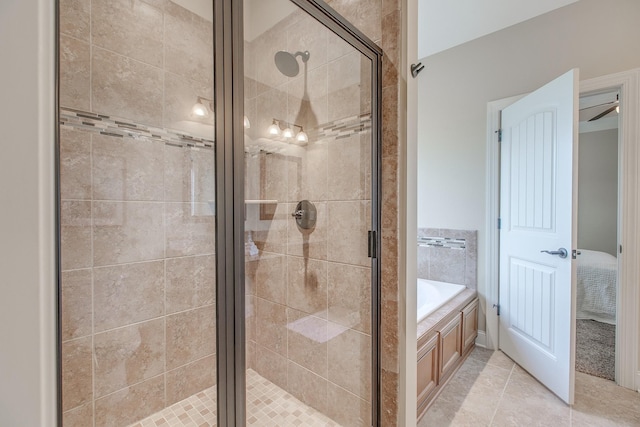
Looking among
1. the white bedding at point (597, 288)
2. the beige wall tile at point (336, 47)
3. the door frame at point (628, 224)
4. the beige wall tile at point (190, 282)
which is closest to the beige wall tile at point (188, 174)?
the beige wall tile at point (190, 282)

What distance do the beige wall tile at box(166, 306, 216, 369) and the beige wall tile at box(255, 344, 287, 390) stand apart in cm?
17

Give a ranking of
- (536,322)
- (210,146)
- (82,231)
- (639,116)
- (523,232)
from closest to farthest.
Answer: (210,146) < (82,231) < (639,116) < (536,322) < (523,232)

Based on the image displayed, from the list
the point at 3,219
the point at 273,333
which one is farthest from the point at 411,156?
the point at 3,219

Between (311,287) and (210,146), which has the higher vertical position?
(210,146)

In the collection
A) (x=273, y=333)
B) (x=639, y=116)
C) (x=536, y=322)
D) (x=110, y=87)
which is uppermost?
(x=639, y=116)

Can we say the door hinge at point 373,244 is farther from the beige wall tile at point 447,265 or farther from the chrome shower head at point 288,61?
the beige wall tile at point 447,265

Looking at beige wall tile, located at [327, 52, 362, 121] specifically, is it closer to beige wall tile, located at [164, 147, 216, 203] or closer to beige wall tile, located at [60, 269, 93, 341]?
beige wall tile, located at [164, 147, 216, 203]

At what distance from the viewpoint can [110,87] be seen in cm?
116

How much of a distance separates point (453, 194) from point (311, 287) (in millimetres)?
2093

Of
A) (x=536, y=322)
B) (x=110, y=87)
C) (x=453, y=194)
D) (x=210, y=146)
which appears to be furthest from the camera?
(x=453, y=194)

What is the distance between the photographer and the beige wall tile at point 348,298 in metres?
1.23

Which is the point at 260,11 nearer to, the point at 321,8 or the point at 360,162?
the point at 321,8

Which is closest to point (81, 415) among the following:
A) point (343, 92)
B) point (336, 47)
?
point (343, 92)

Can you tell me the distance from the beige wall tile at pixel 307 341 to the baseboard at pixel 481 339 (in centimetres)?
202
